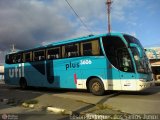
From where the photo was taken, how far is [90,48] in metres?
17.4

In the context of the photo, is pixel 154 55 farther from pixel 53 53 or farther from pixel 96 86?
pixel 96 86

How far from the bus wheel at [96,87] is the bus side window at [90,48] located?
1530 millimetres

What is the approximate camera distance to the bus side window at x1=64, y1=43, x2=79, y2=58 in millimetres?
18344

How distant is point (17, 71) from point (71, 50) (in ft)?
23.4

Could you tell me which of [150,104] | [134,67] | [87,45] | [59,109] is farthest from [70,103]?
[87,45]

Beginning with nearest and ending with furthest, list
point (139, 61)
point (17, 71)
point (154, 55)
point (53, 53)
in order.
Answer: point (139, 61)
point (53, 53)
point (17, 71)
point (154, 55)

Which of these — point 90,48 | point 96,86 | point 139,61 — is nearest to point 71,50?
point 90,48

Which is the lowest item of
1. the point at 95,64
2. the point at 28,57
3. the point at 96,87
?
the point at 96,87

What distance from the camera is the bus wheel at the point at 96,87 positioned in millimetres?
16766

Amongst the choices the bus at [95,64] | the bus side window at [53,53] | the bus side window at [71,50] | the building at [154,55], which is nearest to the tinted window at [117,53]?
the bus at [95,64]

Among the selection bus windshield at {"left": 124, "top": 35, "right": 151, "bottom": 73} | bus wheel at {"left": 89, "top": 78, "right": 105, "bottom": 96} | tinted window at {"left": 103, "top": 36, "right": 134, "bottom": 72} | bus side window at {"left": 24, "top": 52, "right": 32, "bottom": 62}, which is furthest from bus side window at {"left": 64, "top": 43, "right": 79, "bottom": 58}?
bus side window at {"left": 24, "top": 52, "right": 32, "bottom": 62}

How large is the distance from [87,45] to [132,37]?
2641 millimetres

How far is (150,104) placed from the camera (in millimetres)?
12930

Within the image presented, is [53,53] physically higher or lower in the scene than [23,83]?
higher
